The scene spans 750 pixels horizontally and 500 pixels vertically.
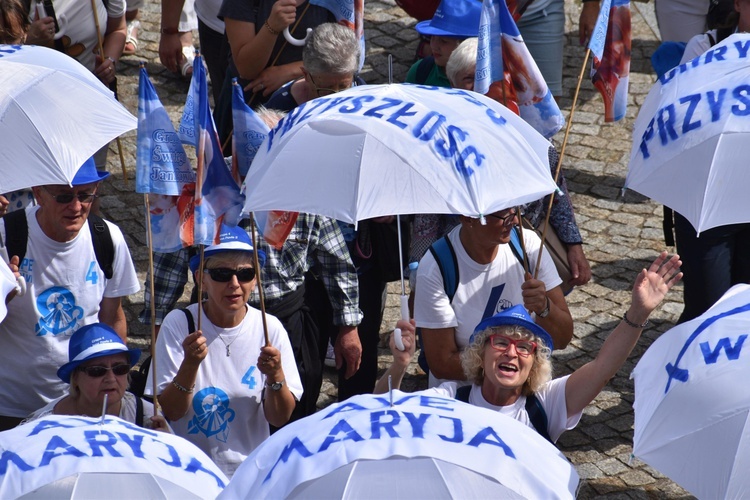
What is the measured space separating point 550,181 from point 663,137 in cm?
53

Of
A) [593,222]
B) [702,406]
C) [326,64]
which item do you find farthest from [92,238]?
[593,222]

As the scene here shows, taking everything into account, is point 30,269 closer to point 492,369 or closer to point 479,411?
point 492,369

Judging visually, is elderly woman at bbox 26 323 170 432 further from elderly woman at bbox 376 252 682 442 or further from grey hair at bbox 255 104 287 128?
grey hair at bbox 255 104 287 128

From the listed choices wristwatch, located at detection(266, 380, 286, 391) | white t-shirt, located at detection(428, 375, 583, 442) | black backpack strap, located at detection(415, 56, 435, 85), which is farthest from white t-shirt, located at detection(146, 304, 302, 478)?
black backpack strap, located at detection(415, 56, 435, 85)

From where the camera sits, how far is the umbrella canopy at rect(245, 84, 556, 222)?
4781 millimetres

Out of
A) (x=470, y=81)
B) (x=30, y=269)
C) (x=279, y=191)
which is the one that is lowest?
(x=30, y=269)

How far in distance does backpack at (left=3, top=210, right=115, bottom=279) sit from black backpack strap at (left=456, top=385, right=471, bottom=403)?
1.72 metres

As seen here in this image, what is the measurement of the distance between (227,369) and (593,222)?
415 cm

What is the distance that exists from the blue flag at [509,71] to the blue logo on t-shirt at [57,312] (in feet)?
6.77

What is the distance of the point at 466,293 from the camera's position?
5.43 m

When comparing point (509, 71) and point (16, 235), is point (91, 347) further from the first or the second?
point (509, 71)

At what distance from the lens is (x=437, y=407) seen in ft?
12.7

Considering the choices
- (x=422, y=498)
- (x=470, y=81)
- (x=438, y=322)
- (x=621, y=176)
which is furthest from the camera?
(x=621, y=176)

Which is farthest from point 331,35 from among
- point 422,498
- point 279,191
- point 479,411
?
point 422,498
